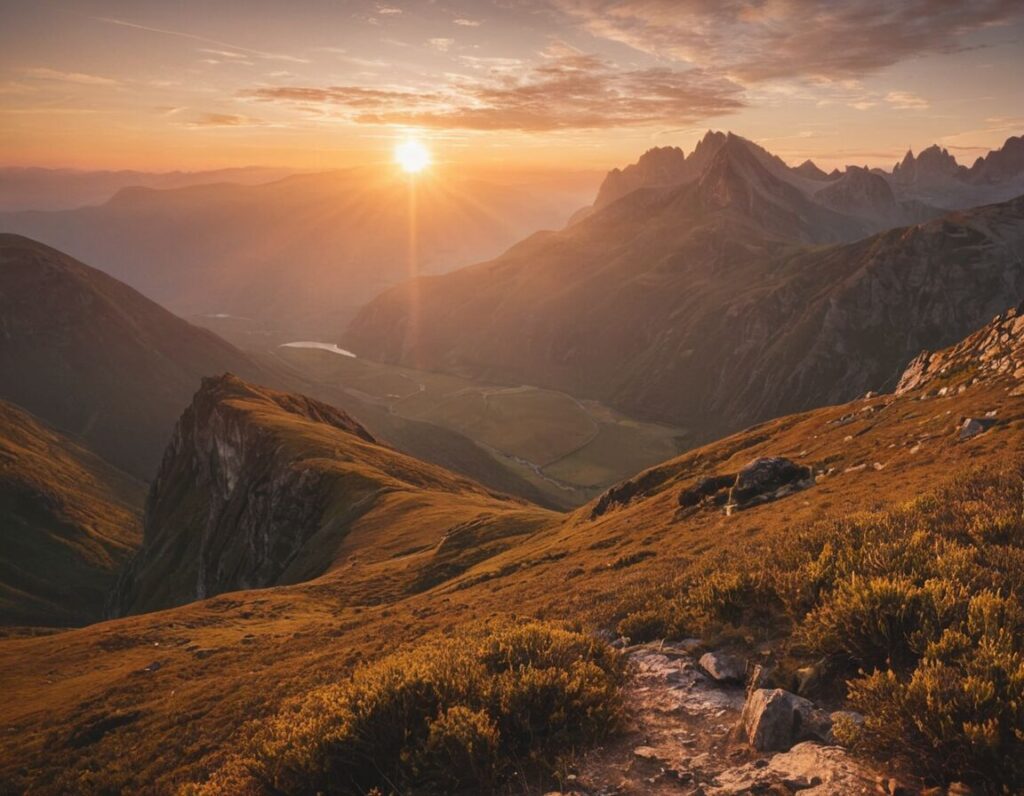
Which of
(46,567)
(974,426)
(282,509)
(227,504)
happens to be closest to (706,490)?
(974,426)

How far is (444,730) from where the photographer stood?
9719mm

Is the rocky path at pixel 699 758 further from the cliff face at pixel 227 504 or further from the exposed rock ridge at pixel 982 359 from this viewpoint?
the cliff face at pixel 227 504

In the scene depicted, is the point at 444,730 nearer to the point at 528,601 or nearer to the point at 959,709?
the point at 959,709

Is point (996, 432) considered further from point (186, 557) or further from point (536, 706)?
point (186, 557)

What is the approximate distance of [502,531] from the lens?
69500 millimetres

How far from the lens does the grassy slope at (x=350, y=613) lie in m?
24.3

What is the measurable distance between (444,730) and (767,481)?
35323 mm

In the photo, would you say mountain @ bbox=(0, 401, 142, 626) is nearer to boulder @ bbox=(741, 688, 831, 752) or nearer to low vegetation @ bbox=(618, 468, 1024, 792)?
low vegetation @ bbox=(618, 468, 1024, 792)

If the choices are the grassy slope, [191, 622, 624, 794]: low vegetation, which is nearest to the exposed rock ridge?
the grassy slope

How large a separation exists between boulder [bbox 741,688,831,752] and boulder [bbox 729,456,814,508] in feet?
99.1

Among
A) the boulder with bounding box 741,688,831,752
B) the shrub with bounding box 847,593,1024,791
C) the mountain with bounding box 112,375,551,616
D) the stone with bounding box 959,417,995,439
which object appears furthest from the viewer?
the mountain with bounding box 112,375,551,616

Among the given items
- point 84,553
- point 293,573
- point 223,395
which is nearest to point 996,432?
point 293,573

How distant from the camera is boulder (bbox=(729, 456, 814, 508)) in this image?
38.3 m

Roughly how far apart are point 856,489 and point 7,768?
43780 millimetres
